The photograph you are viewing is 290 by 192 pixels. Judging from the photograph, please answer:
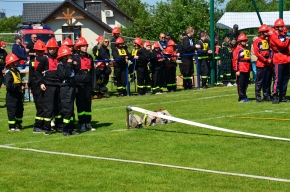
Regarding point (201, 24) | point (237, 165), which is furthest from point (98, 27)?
point (237, 165)

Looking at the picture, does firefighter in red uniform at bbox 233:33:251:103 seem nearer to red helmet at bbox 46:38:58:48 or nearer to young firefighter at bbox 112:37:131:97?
young firefighter at bbox 112:37:131:97

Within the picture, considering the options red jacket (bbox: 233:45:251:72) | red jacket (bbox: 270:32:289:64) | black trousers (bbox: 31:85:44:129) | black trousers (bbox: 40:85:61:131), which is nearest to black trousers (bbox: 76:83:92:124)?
black trousers (bbox: 40:85:61:131)

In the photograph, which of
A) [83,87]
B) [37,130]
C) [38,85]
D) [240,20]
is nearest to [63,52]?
[83,87]

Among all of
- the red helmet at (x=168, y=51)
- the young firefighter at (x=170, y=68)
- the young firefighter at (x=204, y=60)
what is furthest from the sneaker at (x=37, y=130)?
the young firefighter at (x=204, y=60)

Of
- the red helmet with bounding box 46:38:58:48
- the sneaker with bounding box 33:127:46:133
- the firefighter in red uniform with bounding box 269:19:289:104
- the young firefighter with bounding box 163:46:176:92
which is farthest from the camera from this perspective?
the young firefighter with bounding box 163:46:176:92

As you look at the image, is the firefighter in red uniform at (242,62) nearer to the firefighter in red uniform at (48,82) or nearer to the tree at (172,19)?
the firefighter in red uniform at (48,82)

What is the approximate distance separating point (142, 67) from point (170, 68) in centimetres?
124

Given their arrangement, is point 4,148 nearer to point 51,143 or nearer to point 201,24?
point 51,143

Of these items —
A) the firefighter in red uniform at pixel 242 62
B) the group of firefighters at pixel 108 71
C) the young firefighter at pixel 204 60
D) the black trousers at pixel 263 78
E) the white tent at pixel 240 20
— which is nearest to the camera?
the group of firefighters at pixel 108 71

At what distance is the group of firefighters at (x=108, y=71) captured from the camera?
16.0 m

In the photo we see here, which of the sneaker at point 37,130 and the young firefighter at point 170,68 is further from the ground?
the young firefighter at point 170,68

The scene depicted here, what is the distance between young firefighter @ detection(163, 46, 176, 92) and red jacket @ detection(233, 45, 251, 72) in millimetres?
5674

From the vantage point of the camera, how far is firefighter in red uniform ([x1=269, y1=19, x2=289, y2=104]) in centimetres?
1978

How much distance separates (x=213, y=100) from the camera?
73.4ft
